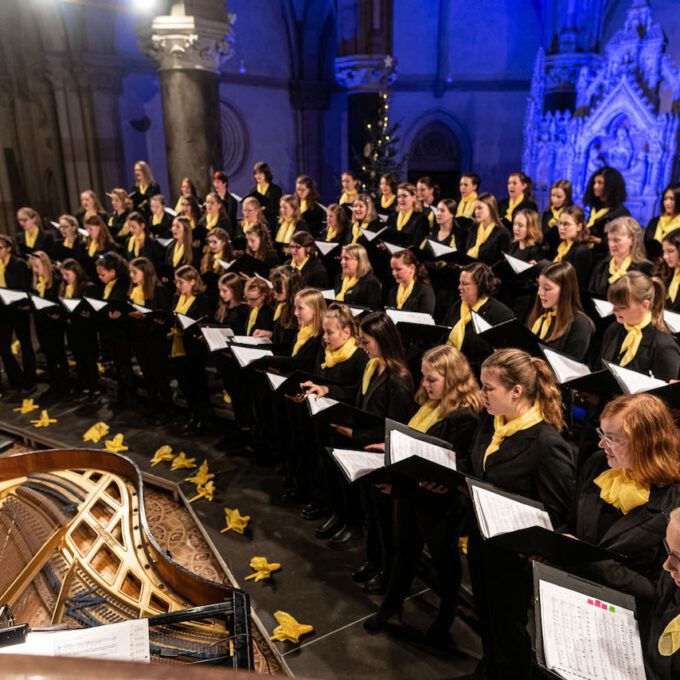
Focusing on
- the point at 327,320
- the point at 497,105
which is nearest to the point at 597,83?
the point at 497,105

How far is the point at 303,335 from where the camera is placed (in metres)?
4.53

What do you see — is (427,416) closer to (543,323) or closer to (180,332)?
(543,323)

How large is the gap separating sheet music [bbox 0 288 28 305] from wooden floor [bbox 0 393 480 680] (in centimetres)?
126

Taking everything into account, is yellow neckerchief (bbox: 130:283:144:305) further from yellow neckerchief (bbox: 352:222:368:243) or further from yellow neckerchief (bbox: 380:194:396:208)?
yellow neckerchief (bbox: 380:194:396:208)

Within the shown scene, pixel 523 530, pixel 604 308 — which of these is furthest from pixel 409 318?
pixel 523 530

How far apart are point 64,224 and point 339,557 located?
560cm

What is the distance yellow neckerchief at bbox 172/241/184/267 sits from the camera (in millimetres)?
6574

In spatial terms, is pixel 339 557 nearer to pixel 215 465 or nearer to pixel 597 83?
pixel 215 465

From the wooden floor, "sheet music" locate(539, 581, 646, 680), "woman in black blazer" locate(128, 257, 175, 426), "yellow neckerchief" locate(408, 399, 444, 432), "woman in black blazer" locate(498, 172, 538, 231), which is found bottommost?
the wooden floor

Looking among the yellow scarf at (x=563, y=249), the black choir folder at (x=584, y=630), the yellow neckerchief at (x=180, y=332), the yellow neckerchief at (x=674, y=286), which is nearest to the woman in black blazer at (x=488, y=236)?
the yellow scarf at (x=563, y=249)

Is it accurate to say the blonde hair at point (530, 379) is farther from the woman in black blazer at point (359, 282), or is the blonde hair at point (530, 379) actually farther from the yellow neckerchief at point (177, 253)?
the yellow neckerchief at point (177, 253)

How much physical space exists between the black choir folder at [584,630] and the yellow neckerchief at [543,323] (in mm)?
2352

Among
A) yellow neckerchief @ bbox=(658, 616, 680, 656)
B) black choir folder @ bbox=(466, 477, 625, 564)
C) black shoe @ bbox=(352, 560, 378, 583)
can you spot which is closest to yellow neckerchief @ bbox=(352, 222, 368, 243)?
black shoe @ bbox=(352, 560, 378, 583)

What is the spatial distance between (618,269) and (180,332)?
375cm
